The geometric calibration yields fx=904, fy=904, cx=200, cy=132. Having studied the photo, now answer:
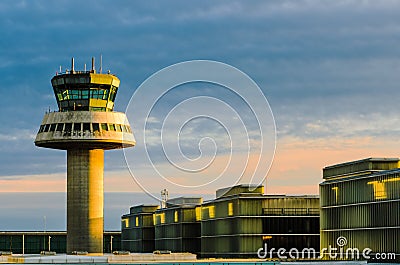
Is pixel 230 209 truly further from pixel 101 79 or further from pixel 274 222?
pixel 101 79

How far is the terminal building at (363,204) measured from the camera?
427 ft

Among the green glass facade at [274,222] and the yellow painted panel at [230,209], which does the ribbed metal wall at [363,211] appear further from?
the yellow painted panel at [230,209]

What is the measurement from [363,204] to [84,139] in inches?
2682

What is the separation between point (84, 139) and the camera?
18550 cm

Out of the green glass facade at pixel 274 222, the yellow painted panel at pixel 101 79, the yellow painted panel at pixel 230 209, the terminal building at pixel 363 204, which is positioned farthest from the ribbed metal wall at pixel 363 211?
the yellow painted panel at pixel 101 79

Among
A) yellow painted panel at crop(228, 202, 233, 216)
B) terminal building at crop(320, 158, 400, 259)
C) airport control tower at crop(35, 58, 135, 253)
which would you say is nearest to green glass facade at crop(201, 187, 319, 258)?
yellow painted panel at crop(228, 202, 233, 216)

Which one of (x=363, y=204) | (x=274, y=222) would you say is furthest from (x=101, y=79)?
(x=363, y=204)

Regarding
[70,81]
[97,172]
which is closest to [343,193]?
[97,172]

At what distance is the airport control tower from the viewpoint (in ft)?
610

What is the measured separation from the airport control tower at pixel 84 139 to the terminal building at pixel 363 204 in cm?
5330

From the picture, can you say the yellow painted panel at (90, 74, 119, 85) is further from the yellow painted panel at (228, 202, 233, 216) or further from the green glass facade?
the green glass facade

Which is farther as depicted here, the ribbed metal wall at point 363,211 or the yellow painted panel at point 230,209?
the yellow painted panel at point 230,209

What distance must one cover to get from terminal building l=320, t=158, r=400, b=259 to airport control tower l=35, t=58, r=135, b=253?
53304 millimetres

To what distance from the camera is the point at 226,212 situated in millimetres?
183375
